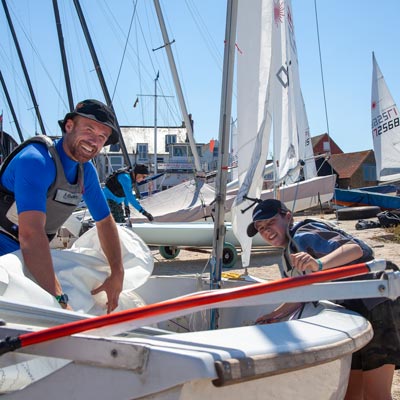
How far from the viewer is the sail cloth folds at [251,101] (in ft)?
12.3

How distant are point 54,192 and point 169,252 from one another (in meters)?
6.96

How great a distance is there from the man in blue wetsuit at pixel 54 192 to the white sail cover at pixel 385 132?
16748mm

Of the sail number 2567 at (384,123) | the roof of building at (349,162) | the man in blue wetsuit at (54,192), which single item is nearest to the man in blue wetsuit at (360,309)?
the man in blue wetsuit at (54,192)

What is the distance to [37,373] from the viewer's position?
182 centimetres

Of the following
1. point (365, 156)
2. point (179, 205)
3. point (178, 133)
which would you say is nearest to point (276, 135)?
point (179, 205)

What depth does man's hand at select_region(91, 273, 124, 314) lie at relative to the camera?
2.55 m

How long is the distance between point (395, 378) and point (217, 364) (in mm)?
2273

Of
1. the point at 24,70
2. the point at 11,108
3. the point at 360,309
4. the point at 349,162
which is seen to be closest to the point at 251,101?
the point at 360,309

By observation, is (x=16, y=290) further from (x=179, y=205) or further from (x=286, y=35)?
(x=179, y=205)

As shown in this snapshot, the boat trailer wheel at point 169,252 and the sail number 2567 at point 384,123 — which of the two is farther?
the sail number 2567 at point 384,123

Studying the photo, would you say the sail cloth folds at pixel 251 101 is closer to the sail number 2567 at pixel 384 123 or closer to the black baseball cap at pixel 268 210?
the black baseball cap at pixel 268 210

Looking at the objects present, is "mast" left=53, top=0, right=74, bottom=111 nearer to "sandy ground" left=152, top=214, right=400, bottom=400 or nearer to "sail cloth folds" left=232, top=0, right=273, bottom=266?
"sandy ground" left=152, top=214, right=400, bottom=400

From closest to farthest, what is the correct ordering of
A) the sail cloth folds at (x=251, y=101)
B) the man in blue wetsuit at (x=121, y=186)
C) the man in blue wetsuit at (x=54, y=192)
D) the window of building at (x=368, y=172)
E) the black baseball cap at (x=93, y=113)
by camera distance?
the man in blue wetsuit at (x=54, y=192), the black baseball cap at (x=93, y=113), the sail cloth folds at (x=251, y=101), the man in blue wetsuit at (x=121, y=186), the window of building at (x=368, y=172)

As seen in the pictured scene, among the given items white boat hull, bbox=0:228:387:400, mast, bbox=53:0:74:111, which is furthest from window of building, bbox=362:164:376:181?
white boat hull, bbox=0:228:387:400
